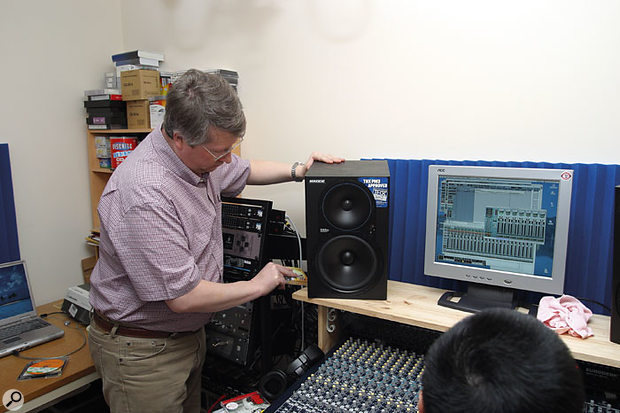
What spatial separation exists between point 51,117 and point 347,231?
2.04 meters

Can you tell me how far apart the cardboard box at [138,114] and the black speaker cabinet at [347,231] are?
134 centimetres

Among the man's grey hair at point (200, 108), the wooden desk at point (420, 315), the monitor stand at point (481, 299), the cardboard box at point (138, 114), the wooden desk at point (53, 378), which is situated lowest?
the wooden desk at point (53, 378)

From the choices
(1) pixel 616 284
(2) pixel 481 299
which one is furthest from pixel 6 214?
(1) pixel 616 284

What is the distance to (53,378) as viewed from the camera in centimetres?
183

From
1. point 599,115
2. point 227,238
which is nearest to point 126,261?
point 227,238

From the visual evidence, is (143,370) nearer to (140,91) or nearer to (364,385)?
(364,385)

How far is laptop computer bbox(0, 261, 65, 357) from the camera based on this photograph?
2.11 m

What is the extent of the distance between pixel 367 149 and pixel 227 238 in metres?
0.71

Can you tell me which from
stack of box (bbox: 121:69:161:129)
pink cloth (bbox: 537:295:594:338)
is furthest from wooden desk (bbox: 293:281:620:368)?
stack of box (bbox: 121:69:161:129)

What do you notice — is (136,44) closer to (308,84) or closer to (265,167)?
(308,84)

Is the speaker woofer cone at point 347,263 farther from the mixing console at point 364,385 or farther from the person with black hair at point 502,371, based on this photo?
the person with black hair at point 502,371

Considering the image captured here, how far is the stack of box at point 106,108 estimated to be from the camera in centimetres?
256

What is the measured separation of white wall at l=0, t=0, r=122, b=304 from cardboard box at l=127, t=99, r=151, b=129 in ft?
1.33

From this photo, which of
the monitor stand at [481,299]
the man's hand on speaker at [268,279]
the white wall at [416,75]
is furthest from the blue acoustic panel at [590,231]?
the man's hand on speaker at [268,279]
